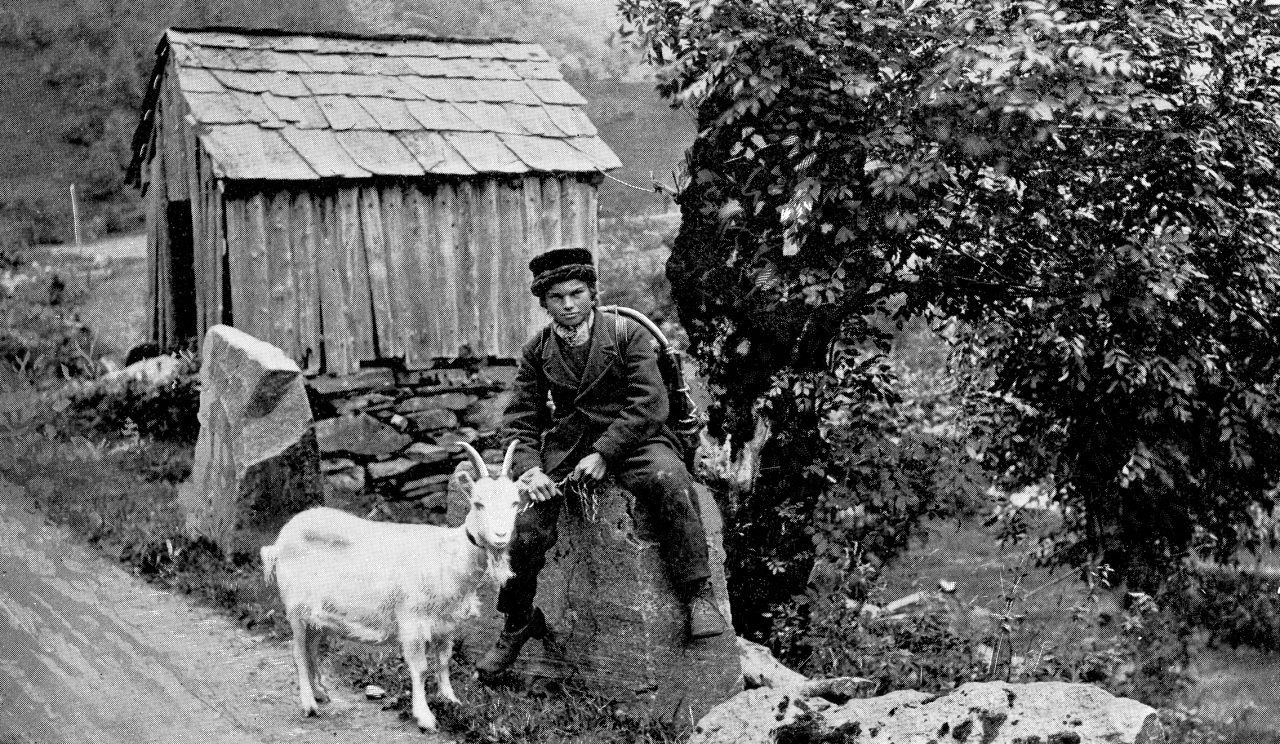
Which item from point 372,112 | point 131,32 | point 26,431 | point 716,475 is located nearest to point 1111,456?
point 716,475

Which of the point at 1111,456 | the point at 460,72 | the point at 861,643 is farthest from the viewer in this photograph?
the point at 460,72

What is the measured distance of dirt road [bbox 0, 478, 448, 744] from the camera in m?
5.66

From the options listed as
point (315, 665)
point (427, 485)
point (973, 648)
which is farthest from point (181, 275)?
point (973, 648)

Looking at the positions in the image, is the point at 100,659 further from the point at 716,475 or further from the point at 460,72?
the point at 460,72

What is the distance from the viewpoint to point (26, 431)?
416 inches

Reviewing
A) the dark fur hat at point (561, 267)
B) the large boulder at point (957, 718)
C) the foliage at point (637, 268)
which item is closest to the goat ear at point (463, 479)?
the dark fur hat at point (561, 267)

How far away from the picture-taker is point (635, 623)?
601cm

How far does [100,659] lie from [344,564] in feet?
6.42

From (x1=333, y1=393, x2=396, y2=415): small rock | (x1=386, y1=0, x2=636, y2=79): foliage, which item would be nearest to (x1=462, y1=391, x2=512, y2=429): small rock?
(x1=333, y1=393, x2=396, y2=415): small rock

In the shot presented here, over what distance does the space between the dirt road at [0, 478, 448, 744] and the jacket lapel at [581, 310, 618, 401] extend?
190 centimetres

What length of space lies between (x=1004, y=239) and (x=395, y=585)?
14.4 ft

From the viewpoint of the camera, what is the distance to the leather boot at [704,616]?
19.4 feet

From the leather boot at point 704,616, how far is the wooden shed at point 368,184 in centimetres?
555

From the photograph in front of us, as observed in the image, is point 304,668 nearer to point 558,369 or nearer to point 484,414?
point 558,369
